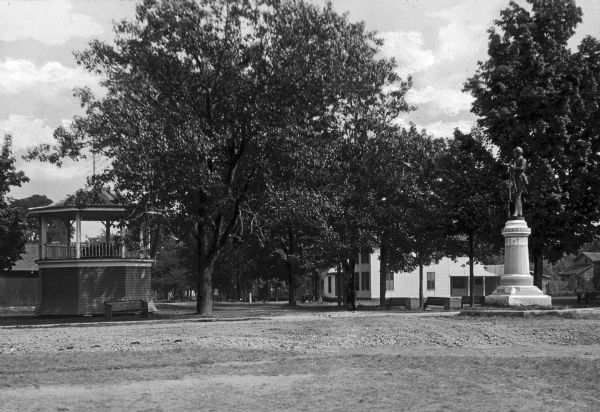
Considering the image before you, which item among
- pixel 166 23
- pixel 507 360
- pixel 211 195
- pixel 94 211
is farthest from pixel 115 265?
pixel 507 360

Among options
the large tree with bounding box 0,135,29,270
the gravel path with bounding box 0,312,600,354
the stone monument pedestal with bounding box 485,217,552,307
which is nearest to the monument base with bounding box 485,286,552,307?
the stone monument pedestal with bounding box 485,217,552,307

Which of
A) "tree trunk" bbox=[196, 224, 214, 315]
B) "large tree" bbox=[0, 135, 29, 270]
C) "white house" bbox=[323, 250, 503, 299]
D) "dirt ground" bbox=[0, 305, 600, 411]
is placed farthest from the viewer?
"white house" bbox=[323, 250, 503, 299]

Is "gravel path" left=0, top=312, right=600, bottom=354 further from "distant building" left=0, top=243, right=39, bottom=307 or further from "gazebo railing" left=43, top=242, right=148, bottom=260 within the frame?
"distant building" left=0, top=243, right=39, bottom=307

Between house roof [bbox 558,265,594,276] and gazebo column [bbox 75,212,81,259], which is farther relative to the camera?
house roof [bbox 558,265,594,276]

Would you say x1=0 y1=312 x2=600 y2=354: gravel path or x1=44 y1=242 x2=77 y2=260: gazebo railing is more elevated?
x1=44 y1=242 x2=77 y2=260: gazebo railing

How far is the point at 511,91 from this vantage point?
33219 mm

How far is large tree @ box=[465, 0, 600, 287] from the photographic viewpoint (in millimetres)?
31969

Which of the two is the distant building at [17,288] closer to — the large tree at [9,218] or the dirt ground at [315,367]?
the large tree at [9,218]

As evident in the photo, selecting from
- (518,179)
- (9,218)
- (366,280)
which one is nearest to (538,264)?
(518,179)

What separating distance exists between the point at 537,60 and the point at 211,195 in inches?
675

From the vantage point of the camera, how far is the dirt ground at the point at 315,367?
29.7 feet

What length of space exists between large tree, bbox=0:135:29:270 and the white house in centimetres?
3483

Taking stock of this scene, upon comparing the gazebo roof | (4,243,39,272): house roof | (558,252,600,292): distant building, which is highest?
the gazebo roof

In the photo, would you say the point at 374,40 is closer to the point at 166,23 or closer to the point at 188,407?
the point at 166,23
